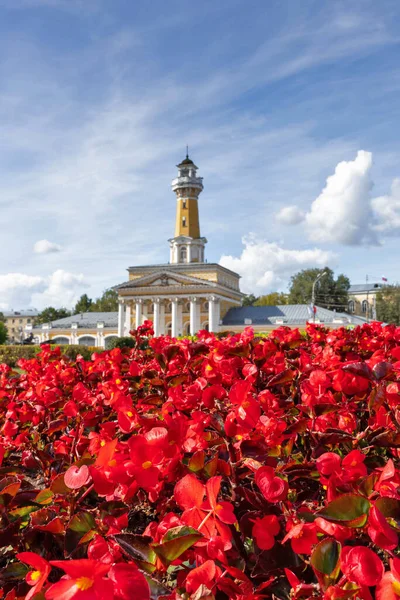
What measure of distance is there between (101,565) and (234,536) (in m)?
0.45

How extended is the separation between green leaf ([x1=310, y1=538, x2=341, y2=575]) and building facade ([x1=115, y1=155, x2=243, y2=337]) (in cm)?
4378

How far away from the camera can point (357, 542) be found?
994 mm

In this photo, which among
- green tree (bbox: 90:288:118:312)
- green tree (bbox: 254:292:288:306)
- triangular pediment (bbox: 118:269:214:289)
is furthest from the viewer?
green tree (bbox: 90:288:118:312)

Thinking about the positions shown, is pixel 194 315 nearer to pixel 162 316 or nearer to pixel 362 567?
pixel 162 316

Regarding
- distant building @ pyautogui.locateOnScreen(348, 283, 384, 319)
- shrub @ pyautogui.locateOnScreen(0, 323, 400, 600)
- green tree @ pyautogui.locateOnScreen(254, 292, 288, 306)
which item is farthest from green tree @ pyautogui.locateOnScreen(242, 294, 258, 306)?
shrub @ pyautogui.locateOnScreen(0, 323, 400, 600)

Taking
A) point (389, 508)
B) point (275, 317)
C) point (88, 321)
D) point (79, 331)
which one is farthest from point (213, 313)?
point (389, 508)

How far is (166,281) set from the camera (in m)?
47.5

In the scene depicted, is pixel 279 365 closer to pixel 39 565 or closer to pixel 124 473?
pixel 124 473

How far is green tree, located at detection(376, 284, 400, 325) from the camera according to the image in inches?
2113

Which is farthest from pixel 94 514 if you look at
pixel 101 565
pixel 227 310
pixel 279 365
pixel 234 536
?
pixel 227 310

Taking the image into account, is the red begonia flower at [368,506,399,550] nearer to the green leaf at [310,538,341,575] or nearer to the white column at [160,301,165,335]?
the green leaf at [310,538,341,575]

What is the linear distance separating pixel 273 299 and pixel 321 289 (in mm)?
8067

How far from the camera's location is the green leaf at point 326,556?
86 centimetres

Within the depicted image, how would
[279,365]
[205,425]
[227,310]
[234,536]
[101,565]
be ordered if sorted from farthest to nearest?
[227,310] < [279,365] < [205,425] < [234,536] < [101,565]
